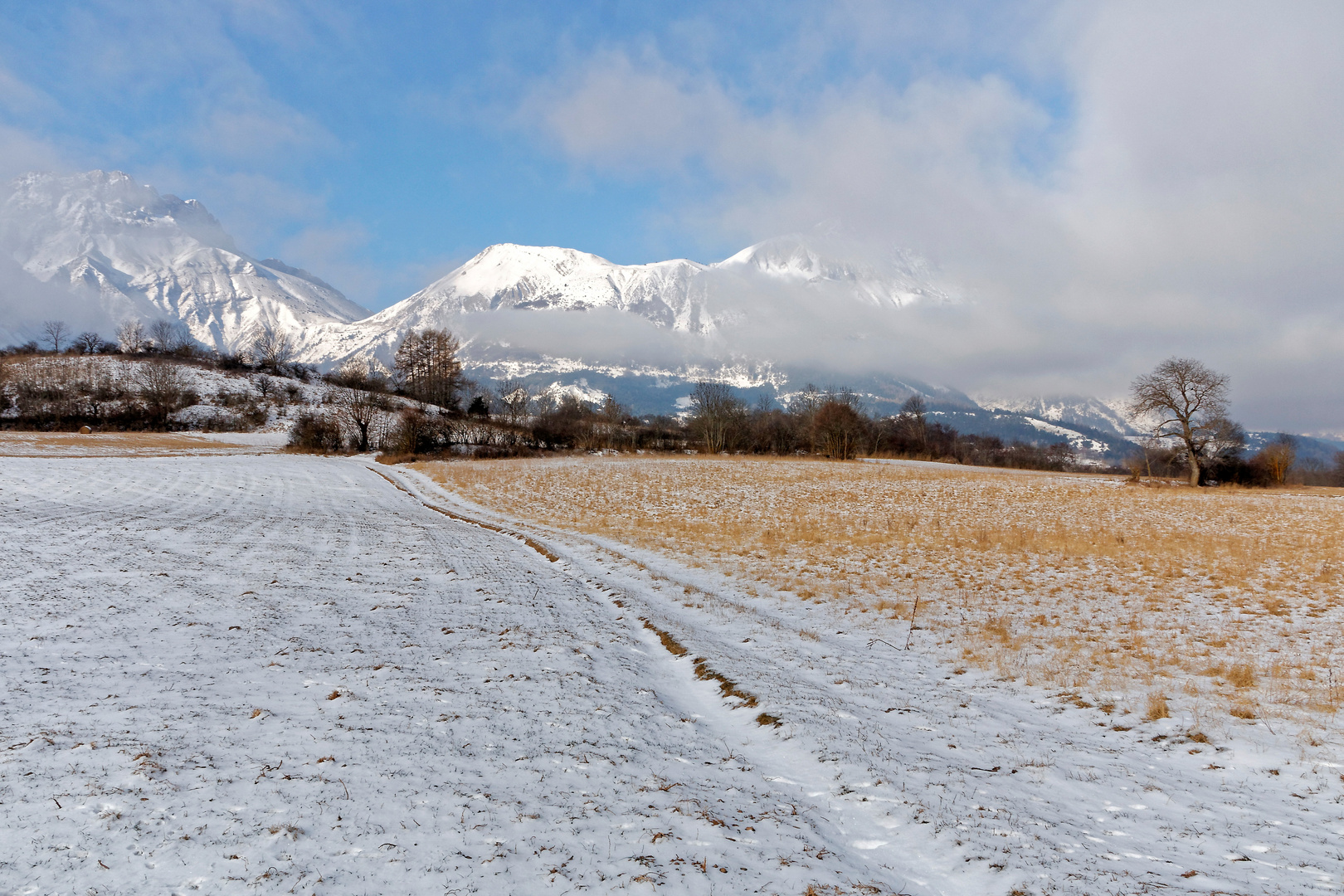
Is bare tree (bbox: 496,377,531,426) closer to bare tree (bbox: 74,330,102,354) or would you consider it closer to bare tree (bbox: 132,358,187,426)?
bare tree (bbox: 132,358,187,426)

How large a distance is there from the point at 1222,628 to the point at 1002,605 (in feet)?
11.2

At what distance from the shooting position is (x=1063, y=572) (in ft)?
50.3

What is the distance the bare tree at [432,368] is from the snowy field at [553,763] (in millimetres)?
103319

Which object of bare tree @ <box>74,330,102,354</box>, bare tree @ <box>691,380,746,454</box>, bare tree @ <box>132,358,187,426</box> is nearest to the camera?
bare tree @ <box>132,358,187,426</box>

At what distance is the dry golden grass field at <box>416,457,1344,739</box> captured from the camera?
8383 millimetres

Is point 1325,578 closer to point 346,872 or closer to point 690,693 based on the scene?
point 690,693

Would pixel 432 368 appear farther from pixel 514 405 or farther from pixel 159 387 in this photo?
pixel 159 387

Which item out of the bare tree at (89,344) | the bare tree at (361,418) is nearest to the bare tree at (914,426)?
the bare tree at (361,418)

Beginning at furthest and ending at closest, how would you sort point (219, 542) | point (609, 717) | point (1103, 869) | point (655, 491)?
point (655, 491) → point (219, 542) → point (609, 717) → point (1103, 869)

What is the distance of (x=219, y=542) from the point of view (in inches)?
525

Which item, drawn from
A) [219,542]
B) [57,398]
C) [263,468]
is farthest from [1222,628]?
[57,398]

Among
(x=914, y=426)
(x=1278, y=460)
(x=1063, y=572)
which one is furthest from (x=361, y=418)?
(x=914, y=426)

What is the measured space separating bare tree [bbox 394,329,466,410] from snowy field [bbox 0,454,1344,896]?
103319mm

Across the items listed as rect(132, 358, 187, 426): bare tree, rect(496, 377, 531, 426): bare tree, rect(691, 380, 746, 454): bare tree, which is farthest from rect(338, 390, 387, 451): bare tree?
rect(691, 380, 746, 454): bare tree
